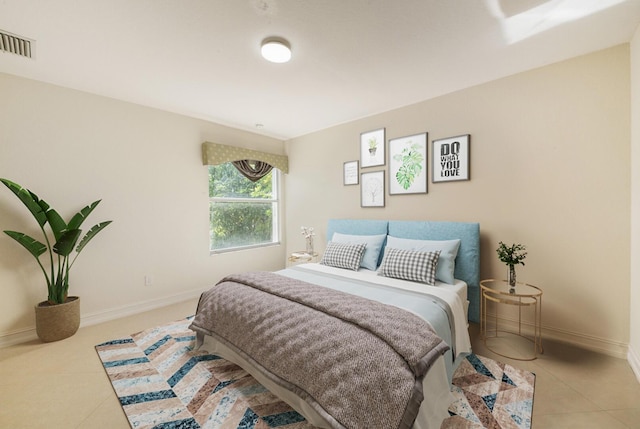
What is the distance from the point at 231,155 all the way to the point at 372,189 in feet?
6.81

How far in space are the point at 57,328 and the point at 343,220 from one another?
320 centimetres

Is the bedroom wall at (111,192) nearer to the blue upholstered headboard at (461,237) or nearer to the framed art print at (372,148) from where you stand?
the framed art print at (372,148)

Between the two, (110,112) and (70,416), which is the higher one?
(110,112)

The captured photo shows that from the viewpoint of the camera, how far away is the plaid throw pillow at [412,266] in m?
2.49

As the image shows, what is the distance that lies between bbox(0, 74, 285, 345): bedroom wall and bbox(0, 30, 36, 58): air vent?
2.01 feet

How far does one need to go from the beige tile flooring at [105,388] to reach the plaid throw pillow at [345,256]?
4.39 ft

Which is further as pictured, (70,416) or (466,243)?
(466,243)

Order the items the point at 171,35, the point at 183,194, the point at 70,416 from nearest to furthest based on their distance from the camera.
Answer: the point at 70,416 → the point at 171,35 → the point at 183,194

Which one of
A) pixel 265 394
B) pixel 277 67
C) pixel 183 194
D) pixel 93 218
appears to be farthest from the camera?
pixel 183 194

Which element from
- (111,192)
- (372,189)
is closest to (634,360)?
(372,189)

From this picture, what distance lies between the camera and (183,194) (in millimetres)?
3615

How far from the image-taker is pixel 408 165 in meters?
3.30

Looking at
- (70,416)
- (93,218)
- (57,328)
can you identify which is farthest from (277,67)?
(57,328)

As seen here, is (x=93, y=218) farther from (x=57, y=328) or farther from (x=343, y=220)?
(x=343, y=220)
